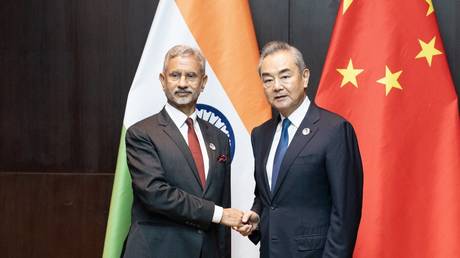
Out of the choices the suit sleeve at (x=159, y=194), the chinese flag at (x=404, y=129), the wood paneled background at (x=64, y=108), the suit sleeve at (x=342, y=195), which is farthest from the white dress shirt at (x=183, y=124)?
the wood paneled background at (x=64, y=108)

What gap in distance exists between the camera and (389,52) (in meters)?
2.68

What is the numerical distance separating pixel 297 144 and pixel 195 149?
1.25 ft

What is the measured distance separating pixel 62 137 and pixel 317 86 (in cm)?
125

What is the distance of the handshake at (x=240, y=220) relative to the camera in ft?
6.95

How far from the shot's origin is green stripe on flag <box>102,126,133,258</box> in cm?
267

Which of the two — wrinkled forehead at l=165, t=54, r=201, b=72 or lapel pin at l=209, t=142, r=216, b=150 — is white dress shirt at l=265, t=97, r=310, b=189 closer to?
lapel pin at l=209, t=142, r=216, b=150

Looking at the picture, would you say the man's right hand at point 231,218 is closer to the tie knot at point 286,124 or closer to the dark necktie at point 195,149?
the dark necktie at point 195,149

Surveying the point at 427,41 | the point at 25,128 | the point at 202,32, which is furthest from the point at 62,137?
the point at 427,41

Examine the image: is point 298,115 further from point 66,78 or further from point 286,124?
point 66,78

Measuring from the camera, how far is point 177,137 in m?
2.16

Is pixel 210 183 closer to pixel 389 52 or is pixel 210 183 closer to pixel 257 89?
A: pixel 257 89

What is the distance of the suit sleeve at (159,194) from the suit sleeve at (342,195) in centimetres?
40

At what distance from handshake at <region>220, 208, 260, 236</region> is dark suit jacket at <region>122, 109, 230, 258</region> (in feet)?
0.21

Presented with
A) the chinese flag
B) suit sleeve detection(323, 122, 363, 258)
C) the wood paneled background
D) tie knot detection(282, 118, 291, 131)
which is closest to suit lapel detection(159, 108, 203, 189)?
tie knot detection(282, 118, 291, 131)
